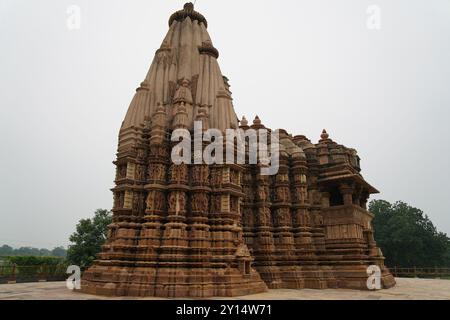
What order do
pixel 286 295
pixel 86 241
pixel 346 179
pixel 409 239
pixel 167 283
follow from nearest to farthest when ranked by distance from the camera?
pixel 167 283, pixel 286 295, pixel 346 179, pixel 86 241, pixel 409 239

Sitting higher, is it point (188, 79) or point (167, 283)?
point (188, 79)

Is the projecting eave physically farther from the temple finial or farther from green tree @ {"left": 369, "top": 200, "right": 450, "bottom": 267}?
green tree @ {"left": 369, "top": 200, "right": 450, "bottom": 267}

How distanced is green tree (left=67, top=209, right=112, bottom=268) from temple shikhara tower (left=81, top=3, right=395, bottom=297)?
1546cm

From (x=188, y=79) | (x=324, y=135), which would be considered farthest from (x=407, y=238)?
(x=188, y=79)

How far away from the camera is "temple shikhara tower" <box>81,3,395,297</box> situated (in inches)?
498

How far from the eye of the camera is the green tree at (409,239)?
1576 inches

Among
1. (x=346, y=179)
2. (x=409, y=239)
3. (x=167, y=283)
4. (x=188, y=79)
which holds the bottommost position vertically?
(x=167, y=283)

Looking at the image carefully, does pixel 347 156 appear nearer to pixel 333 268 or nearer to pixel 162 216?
pixel 333 268

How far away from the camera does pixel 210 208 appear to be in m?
14.4

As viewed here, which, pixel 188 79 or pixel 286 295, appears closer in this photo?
pixel 286 295

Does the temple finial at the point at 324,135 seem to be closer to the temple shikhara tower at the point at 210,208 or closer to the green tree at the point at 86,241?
the temple shikhara tower at the point at 210,208

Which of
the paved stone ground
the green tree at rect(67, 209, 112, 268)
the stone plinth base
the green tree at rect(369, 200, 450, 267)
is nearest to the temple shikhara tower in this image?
the stone plinth base

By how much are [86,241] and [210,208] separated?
19378 millimetres

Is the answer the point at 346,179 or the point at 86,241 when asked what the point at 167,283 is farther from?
the point at 86,241
